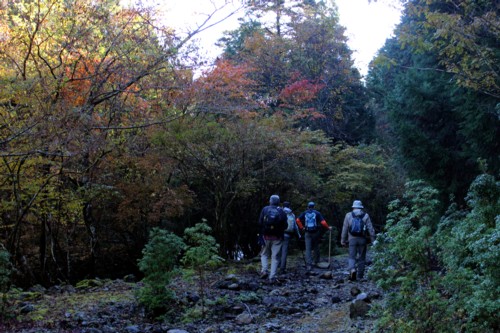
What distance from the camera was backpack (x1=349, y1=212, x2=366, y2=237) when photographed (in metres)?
10.8

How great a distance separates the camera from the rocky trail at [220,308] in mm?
7371

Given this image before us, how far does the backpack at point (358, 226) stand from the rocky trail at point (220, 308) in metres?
0.98

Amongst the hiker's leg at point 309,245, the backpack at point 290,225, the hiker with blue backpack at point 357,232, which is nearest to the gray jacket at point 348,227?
the hiker with blue backpack at point 357,232

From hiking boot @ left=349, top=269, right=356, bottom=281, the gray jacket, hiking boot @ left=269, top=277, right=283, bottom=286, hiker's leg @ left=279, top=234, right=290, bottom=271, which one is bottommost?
hiking boot @ left=269, top=277, right=283, bottom=286

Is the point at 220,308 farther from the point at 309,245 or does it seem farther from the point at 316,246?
the point at 316,246

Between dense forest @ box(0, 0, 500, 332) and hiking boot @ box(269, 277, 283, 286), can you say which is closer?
dense forest @ box(0, 0, 500, 332)

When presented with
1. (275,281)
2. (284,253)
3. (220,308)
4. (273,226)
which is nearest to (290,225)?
(284,253)

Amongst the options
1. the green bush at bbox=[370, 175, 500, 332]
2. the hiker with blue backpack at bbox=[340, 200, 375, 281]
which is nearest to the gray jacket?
the hiker with blue backpack at bbox=[340, 200, 375, 281]

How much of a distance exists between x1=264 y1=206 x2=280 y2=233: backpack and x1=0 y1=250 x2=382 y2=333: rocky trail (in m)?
1.16

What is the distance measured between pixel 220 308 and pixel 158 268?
132 centimetres

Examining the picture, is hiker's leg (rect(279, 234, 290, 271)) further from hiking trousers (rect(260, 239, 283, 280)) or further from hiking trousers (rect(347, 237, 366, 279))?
hiking trousers (rect(347, 237, 366, 279))

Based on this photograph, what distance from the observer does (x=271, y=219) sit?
445 inches

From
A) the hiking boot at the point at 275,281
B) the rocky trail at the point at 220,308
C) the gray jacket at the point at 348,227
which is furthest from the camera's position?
the hiking boot at the point at 275,281

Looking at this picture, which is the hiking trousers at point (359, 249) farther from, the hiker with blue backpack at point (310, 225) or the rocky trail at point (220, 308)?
the hiker with blue backpack at point (310, 225)
